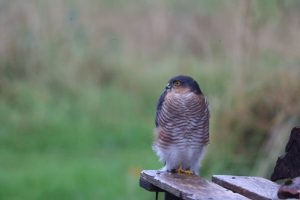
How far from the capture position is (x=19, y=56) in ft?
34.1

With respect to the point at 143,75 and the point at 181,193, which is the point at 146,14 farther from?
the point at 181,193

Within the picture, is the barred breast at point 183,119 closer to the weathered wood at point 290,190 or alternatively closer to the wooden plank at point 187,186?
the wooden plank at point 187,186

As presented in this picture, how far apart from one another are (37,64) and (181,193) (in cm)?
713

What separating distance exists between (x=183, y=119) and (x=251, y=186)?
124cm

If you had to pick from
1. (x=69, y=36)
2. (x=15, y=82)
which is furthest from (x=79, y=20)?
(x=15, y=82)

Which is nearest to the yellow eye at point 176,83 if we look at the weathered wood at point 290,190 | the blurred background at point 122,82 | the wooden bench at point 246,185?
the wooden bench at point 246,185

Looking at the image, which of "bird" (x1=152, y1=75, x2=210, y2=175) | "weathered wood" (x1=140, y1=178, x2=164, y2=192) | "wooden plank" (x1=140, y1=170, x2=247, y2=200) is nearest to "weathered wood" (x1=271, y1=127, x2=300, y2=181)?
"wooden plank" (x1=140, y1=170, x2=247, y2=200)

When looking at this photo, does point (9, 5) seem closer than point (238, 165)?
No

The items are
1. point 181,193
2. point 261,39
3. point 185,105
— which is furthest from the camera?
point 261,39

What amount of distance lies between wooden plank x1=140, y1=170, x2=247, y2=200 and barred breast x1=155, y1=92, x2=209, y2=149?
706mm

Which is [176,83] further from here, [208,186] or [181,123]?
[208,186]

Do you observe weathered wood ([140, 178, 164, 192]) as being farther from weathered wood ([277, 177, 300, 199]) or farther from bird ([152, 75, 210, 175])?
weathered wood ([277, 177, 300, 199])

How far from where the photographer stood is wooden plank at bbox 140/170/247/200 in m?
3.38

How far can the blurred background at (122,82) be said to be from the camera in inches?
308
